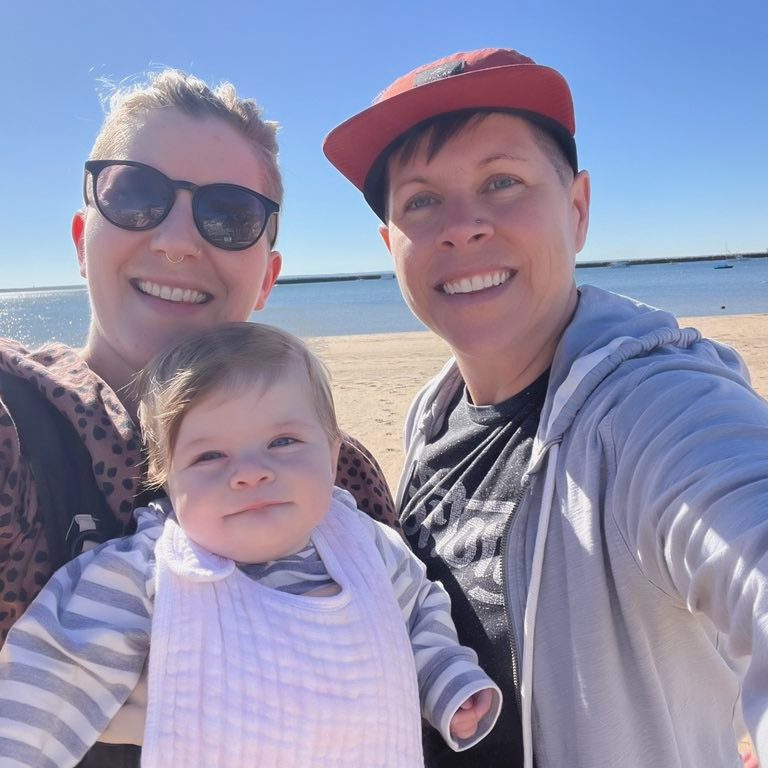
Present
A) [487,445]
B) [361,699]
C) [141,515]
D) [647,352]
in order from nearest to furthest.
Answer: [361,699], [141,515], [647,352], [487,445]

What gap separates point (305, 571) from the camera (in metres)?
1.68

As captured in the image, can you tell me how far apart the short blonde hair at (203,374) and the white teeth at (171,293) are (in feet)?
0.48

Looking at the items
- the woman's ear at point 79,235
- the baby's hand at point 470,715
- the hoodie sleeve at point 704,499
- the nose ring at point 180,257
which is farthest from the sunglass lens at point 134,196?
the baby's hand at point 470,715

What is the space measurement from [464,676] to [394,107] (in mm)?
1952

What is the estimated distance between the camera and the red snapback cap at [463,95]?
6.93 ft

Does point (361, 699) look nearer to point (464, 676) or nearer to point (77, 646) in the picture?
point (464, 676)

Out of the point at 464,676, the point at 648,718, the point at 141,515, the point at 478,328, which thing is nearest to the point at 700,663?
the point at 648,718

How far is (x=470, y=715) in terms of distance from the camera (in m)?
1.64

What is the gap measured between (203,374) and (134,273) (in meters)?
0.42

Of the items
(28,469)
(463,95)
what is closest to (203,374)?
(28,469)

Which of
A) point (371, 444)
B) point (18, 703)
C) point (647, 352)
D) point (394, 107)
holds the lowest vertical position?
point (371, 444)

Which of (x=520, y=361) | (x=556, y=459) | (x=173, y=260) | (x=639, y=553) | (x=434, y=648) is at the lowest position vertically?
(x=434, y=648)

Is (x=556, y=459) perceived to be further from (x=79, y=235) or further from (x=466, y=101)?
(x=79, y=235)

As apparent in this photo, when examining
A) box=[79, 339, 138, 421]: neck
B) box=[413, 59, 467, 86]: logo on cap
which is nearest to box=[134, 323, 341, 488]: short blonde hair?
box=[79, 339, 138, 421]: neck
